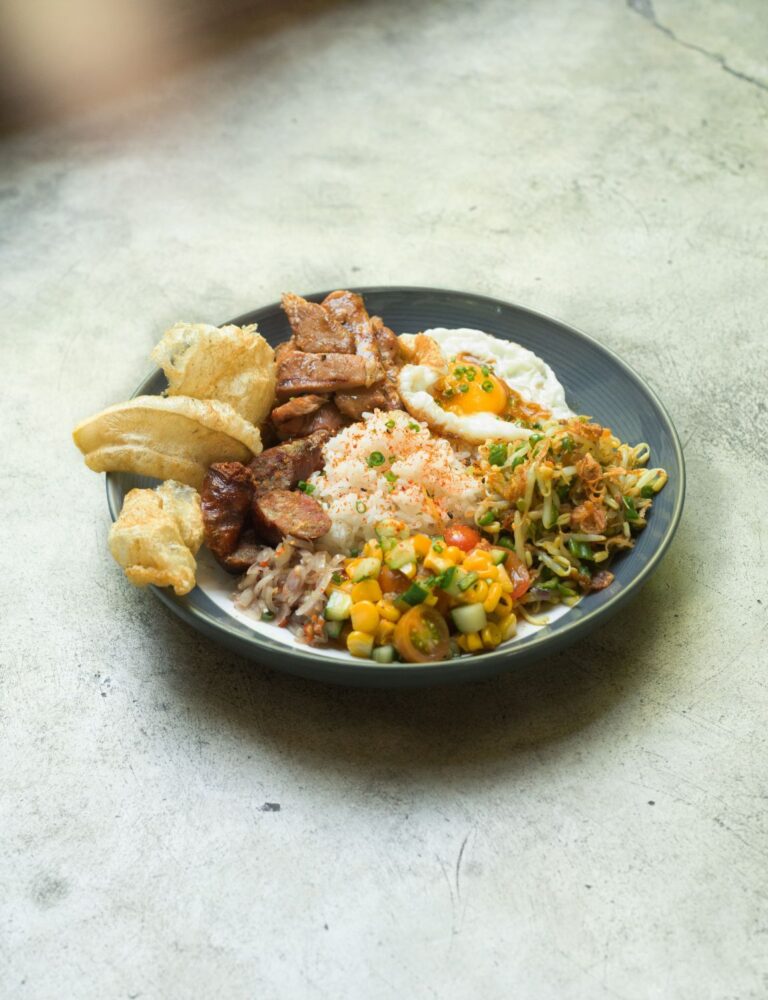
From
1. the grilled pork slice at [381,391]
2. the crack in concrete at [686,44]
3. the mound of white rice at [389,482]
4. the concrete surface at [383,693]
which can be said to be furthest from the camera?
the crack in concrete at [686,44]

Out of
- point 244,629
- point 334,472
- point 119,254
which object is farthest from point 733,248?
point 244,629

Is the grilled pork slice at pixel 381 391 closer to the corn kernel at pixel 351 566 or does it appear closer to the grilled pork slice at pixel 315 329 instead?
the grilled pork slice at pixel 315 329

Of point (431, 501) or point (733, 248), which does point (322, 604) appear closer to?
point (431, 501)

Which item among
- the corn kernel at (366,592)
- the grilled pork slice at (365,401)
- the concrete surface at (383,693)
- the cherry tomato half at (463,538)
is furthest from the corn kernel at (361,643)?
the grilled pork slice at (365,401)

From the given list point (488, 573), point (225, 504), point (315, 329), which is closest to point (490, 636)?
point (488, 573)

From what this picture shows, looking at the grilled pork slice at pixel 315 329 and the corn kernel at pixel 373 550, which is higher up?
the grilled pork slice at pixel 315 329

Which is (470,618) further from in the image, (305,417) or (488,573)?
(305,417)

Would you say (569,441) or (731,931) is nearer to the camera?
(731,931)
